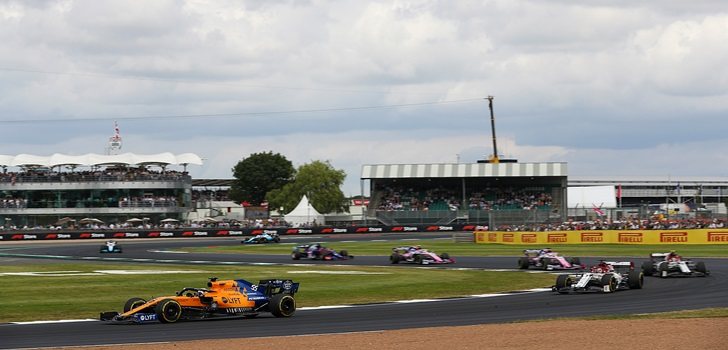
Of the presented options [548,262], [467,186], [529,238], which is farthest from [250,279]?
[467,186]

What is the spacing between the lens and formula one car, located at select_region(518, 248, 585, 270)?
140ft

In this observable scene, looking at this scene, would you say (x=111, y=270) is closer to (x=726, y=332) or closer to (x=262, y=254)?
(x=262, y=254)

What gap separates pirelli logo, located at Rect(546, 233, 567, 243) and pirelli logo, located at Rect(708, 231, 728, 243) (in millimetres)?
9907

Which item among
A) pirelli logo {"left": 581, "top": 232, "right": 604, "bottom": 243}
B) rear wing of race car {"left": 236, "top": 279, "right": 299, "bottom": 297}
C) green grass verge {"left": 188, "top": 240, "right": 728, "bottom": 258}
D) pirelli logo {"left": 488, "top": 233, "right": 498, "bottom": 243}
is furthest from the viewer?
pirelli logo {"left": 488, "top": 233, "right": 498, "bottom": 243}

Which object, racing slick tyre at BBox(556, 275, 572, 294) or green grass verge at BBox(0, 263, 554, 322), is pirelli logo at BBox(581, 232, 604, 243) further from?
racing slick tyre at BBox(556, 275, 572, 294)

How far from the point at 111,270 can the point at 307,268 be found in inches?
341

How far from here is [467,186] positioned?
11688 cm

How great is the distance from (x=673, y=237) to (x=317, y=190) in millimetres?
75735

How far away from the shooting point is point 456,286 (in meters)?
34.9

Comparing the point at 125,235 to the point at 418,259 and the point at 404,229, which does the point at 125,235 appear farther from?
the point at 418,259

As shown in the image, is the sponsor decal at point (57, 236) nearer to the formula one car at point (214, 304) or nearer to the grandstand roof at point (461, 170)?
the grandstand roof at point (461, 170)

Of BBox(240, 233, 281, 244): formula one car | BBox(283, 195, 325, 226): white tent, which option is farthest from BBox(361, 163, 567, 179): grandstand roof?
BBox(240, 233, 281, 244): formula one car

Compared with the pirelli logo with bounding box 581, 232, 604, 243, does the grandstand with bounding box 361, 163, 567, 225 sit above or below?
above

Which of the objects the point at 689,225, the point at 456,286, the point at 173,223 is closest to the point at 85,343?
the point at 456,286
